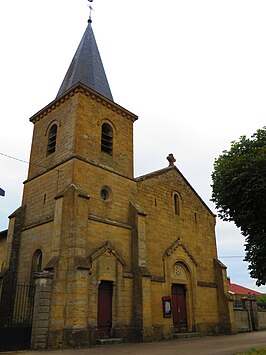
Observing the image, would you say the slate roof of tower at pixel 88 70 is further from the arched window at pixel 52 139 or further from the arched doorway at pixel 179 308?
the arched doorway at pixel 179 308

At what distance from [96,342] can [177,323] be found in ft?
23.0

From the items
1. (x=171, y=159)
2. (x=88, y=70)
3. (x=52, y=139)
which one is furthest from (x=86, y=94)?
(x=171, y=159)

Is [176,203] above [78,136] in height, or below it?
below

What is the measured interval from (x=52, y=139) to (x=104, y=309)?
10.1 meters

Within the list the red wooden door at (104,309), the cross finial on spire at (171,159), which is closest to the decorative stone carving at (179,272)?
the red wooden door at (104,309)

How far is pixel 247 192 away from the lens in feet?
47.0

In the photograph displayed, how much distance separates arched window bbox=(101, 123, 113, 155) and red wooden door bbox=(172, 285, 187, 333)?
9.09 metres

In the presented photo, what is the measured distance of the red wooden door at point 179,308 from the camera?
20.0m

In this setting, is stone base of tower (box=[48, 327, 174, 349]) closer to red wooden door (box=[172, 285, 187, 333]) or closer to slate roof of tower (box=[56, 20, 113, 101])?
red wooden door (box=[172, 285, 187, 333])

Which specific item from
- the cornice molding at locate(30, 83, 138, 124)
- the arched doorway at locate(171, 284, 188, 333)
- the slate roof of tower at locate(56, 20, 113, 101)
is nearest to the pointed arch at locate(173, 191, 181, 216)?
the arched doorway at locate(171, 284, 188, 333)

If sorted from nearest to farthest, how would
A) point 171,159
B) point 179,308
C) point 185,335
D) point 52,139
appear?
1. point 185,335
2. point 52,139
3. point 179,308
4. point 171,159

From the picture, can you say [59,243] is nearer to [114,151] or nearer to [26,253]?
[26,253]

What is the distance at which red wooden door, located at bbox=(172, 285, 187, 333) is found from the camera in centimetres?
2005

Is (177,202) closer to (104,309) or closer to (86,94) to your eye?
(86,94)
